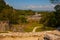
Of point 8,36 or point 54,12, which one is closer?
point 8,36

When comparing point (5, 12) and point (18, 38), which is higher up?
point (5, 12)

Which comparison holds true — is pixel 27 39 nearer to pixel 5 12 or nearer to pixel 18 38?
pixel 18 38

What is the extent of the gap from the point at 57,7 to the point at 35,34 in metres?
9.08

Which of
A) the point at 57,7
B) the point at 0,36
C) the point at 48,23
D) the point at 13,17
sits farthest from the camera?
the point at 13,17

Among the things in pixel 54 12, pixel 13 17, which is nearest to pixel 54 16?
pixel 54 12

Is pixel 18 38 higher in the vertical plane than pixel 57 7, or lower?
lower

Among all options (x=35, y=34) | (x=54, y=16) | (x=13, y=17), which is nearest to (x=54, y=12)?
(x=54, y=16)

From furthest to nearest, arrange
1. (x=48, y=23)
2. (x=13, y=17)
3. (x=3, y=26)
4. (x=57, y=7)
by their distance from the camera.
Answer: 1. (x=13, y=17)
2. (x=48, y=23)
3. (x=57, y=7)
4. (x=3, y=26)

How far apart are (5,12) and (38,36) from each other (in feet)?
42.1

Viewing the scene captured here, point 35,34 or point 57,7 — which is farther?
point 57,7

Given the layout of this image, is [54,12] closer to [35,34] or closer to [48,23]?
[48,23]

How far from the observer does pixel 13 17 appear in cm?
2286

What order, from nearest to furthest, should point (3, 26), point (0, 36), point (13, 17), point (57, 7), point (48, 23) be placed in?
point (0, 36)
point (3, 26)
point (57, 7)
point (48, 23)
point (13, 17)

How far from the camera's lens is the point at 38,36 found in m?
11.2
